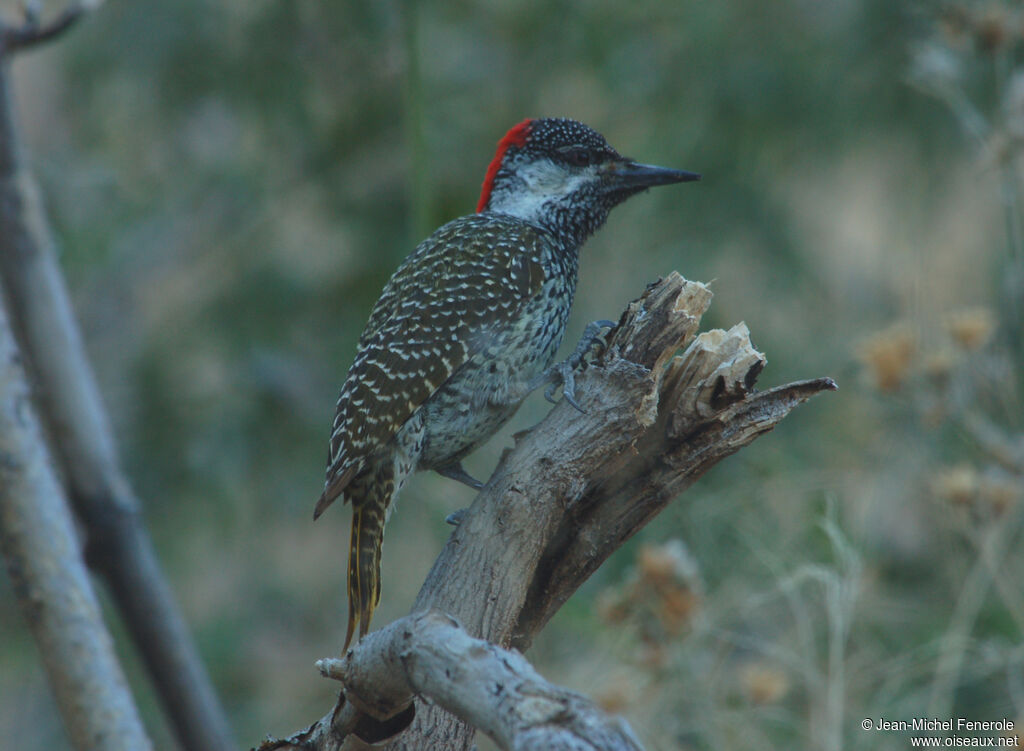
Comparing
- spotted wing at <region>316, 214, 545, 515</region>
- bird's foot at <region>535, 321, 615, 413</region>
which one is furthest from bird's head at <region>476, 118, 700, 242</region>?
bird's foot at <region>535, 321, 615, 413</region>

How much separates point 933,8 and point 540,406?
2.26 meters

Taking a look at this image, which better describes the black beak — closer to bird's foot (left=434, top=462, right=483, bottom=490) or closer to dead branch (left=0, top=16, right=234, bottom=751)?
bird's foot (left=434, top=462, right=483, bottom=490)

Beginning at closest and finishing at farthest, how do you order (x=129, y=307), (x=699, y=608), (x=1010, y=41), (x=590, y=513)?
(x=590, y=513) < (x=699, y=608) < (x=1010, y=41) < (x=129, y=307)

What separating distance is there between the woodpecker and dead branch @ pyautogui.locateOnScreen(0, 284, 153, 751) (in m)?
0.55

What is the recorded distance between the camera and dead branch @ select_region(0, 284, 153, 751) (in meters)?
2.63

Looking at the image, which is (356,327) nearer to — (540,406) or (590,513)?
(540,406)

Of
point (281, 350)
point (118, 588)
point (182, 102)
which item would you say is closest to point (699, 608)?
point (118, 588)

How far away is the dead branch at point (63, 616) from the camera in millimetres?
2629

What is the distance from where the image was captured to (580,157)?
3.62 meters

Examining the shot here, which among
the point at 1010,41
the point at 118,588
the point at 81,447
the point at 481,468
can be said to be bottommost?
the point at 118,588

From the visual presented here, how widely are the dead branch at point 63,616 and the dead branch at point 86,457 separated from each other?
0.80 m

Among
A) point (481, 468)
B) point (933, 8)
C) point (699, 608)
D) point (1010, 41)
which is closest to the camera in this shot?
point (699, 608)

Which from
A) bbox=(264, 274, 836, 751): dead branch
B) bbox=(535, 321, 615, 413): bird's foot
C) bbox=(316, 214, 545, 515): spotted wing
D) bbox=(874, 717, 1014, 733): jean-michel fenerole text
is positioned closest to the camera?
bbox=(264, 274, 836, 751): dead branch

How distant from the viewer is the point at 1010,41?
3.80 meters
